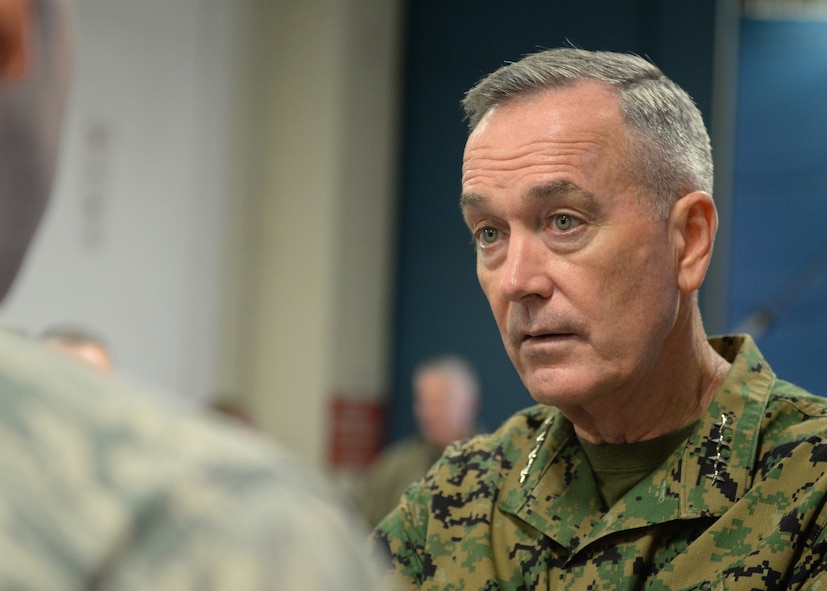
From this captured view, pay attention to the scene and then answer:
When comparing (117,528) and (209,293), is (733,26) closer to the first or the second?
(209,293)

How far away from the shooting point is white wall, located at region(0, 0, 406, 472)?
6.14 metres

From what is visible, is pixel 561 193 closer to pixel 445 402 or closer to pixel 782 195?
pixel 445 402

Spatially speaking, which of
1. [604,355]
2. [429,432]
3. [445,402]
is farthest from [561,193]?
[429,432]

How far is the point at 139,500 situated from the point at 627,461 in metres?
1.22

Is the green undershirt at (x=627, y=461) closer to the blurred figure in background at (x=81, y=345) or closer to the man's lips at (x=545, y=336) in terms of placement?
the man's lips at (x=545, y=336)

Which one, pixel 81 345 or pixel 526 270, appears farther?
pixel 81 345

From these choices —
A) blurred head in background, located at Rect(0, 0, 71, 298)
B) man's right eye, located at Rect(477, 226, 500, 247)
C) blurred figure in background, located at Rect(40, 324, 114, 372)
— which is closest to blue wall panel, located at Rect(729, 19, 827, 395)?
blurred figure in background, located at Rect(40, 324, 114, 372)

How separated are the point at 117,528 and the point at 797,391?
1325 millimetres

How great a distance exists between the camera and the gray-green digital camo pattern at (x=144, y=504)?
1.14 ft

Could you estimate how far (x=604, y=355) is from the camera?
147 centimetres

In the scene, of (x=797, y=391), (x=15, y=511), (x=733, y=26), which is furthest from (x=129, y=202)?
(x=15, y=511)

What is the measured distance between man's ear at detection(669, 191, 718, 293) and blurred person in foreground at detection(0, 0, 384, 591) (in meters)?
1.20

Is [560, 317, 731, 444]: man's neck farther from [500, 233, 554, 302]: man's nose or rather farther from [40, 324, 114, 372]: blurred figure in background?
[40, 324, 114, 372]: blurred figure in background

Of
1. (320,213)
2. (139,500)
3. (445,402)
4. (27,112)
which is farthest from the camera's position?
(320,213)
